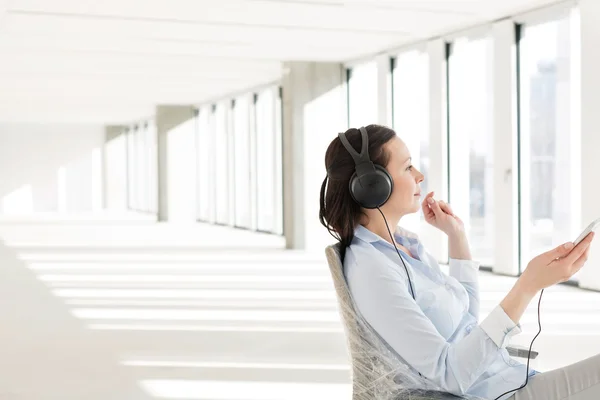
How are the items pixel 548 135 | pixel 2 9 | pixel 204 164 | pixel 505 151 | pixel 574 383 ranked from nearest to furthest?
pixel 574 383, pixel 2 9, pixel 505 151, pixel 204 164, pixel 548 135

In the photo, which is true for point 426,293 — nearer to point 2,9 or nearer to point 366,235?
point 366,235

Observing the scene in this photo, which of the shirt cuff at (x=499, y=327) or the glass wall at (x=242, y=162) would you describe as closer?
the shirt cuff at (x=499, y=327)

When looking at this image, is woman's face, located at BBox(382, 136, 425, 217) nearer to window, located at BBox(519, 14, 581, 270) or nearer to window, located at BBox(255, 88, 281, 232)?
window, located at BBox(519, 14, 581, 270)

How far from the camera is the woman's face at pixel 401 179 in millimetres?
1967

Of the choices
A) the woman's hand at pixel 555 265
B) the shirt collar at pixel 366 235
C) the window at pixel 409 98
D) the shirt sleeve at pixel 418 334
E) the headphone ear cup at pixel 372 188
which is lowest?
the shirt sleeve at pixel 418 334

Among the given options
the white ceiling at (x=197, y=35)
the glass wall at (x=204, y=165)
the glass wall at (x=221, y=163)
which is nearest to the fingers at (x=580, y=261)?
the white ceiling at (x=197, y=35)

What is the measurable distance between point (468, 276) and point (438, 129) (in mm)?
7922

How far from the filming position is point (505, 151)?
8758mm

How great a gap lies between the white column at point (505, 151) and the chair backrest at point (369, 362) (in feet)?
23.5

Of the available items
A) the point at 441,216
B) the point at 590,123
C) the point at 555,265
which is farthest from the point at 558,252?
the point at 590,123

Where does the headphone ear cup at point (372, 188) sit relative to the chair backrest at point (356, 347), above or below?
above

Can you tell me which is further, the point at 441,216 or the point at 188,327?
the point at 188,327

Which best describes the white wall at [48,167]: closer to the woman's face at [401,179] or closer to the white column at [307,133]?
the white column at [307,133]

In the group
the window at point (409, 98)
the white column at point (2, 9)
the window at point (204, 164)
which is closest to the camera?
the white column at point (2, 9)
